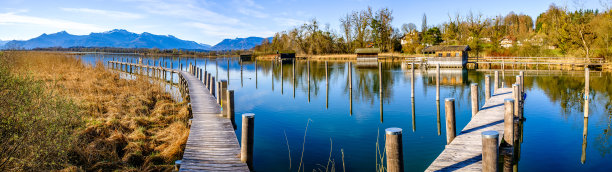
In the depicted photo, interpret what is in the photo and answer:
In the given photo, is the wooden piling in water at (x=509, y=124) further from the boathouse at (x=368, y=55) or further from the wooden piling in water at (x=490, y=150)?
the boathouse at (x=368, y=55)

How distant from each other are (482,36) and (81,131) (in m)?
59.4

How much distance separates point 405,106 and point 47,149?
1574 cm

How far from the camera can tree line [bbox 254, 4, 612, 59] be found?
131ft

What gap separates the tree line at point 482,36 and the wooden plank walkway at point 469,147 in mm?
32369

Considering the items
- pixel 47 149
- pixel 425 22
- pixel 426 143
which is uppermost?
pixel 425 22

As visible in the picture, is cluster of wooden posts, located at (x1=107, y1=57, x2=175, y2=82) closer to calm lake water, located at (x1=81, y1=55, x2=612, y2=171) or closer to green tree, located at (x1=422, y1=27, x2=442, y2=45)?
calm lake water, located at (x1=81, y1=55, x2=612, y2=171)

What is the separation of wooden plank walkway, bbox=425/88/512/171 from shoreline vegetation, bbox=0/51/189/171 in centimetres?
569

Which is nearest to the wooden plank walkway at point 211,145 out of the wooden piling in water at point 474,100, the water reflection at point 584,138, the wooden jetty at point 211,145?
the wooden jetty at point 211,145

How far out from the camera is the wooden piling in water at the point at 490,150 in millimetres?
5617

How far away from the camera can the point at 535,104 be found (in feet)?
64.6

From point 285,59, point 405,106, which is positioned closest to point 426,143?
point 405,106

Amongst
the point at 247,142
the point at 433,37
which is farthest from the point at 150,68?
the point at 433,37

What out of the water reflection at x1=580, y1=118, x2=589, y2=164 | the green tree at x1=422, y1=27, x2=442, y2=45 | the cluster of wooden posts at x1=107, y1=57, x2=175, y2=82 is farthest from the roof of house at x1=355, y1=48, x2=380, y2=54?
the water reflection at x1=580, y1=118, x2=589, y2=164

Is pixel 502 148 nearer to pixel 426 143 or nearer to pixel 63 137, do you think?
pixel 426 143
